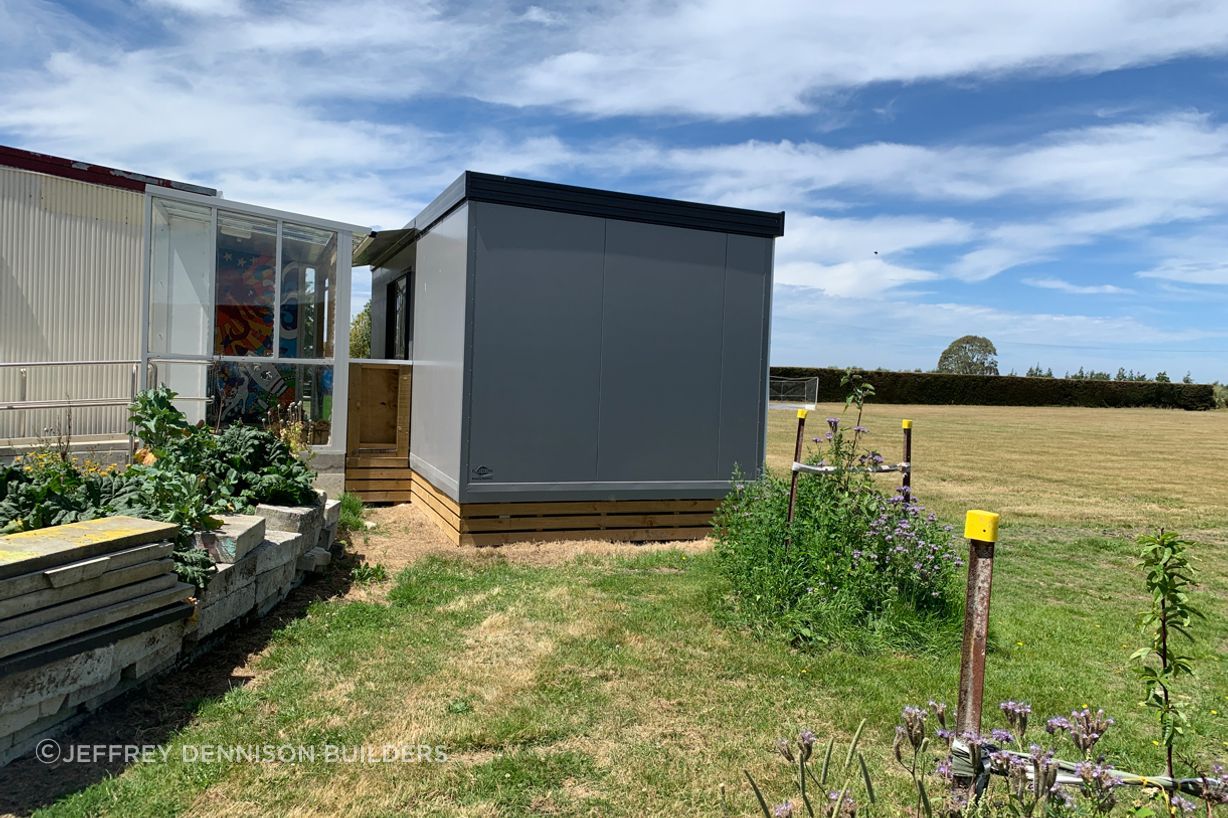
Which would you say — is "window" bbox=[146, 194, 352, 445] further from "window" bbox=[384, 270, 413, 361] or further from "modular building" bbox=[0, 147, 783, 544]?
"window" bbox=[384, 270, 413, 361]

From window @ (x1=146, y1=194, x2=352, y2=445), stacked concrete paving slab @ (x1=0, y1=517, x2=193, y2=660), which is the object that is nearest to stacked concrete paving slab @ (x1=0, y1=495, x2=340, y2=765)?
stacked concrete paving slab @ (x1=0, y1=517, x2=193, y2=660)

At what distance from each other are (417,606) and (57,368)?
7286 millimetres

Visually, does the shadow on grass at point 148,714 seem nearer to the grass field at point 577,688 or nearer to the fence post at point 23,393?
the grass field at point 577,688

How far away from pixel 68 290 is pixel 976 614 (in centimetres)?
1104

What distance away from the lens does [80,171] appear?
981cm

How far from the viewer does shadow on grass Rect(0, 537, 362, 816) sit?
2.88 metres

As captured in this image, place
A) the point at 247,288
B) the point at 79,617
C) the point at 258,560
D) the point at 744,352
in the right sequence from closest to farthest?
the point at 79,617, the point at 258,560, the point at 744,352, the point at 247,288

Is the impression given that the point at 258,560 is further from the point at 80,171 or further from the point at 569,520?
the point at 80,171

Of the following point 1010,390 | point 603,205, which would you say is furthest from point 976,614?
point 1010,390

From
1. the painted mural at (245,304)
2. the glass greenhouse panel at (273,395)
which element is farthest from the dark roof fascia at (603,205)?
the glass greenhouse panel at (273,395)

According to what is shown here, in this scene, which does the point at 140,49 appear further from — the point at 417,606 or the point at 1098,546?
the point at 1098,546

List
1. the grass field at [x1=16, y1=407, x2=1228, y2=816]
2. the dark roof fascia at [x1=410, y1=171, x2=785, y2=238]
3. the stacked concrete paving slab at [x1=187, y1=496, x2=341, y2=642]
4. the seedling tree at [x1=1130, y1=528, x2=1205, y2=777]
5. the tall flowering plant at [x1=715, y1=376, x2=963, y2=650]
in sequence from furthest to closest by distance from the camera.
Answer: the dark roof fascia at [x1=410, y1=171, x2=785, y2=238]
the tall flowering plant at [x1=715, y1=376, x2=963, y2=650]
the stacked concrete paving slab at [x1=187, y1=496, x2=341, y2=642]
the grass field at [x1=16, y1=407, x2=1228, y2=816]
the seedling tree at [x1=1130, y1=528, x2=1205, y2=777]

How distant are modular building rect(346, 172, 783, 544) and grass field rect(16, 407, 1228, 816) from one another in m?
0.55

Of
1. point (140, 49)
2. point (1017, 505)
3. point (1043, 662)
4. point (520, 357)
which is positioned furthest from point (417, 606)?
point (1017, 505)
